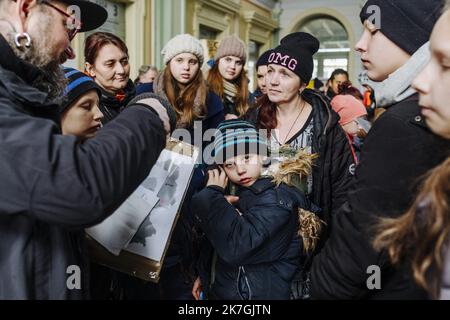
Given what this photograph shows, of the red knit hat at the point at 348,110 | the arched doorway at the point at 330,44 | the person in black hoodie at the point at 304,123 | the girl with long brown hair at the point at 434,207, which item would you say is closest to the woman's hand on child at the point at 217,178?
the person in black hoodie at the point at 304,123

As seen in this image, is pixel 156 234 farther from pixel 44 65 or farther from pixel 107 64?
pixel 107 64

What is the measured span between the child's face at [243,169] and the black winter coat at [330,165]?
0.47 metres

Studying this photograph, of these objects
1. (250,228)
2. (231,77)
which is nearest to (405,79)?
(250,228)

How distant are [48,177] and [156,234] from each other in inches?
22.8

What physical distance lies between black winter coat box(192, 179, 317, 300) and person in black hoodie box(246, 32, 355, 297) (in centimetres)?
30

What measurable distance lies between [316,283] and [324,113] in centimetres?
135

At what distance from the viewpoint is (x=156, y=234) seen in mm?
1373

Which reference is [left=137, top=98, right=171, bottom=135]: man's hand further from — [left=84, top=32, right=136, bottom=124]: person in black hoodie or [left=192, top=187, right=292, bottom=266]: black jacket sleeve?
[left=84, top=32, right=136, bottom=124]: person in black hoodie

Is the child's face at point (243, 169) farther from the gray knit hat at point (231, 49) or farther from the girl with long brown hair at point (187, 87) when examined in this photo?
the gray knit hat at point (231, 49)

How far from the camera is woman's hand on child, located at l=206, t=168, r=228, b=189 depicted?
178 centimetres

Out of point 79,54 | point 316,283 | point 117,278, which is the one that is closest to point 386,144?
point 316,283

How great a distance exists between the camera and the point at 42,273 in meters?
1.00

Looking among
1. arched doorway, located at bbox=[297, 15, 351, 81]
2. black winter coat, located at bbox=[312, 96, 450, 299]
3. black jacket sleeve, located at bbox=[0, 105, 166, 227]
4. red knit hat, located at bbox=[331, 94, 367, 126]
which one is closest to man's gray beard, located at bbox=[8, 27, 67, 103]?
black jacket sleeve, located at bbox=[0, 105, 166, 227]
